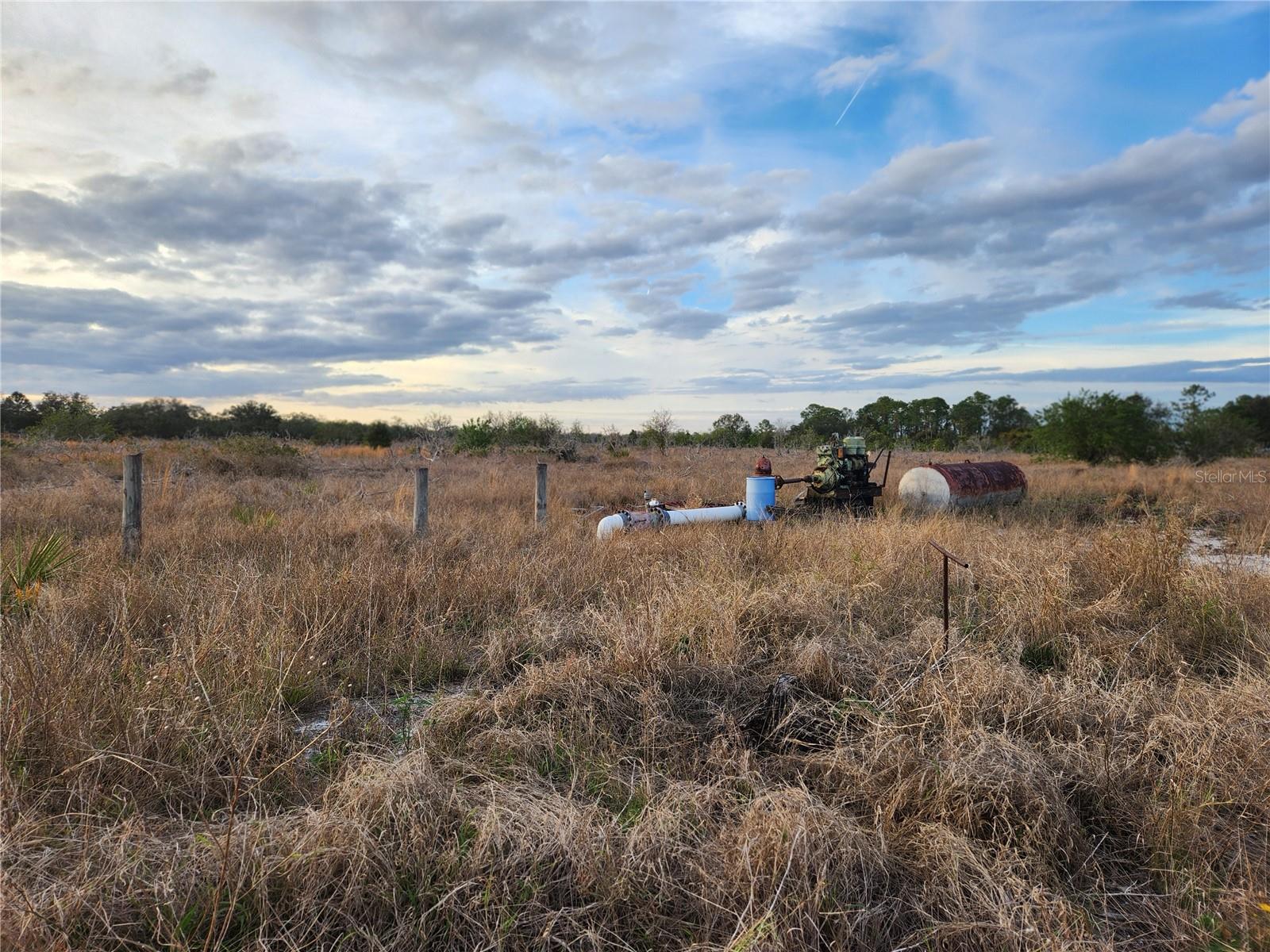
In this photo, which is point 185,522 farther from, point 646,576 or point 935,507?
point 935,507

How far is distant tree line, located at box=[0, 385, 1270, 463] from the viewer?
23017 millimetres

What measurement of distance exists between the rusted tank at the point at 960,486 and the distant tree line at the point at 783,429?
13873 mm

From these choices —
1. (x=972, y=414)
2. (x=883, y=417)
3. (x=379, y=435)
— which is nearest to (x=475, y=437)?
(x=379, y=435)

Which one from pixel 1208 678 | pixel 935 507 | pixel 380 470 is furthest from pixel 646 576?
pixel 380 470

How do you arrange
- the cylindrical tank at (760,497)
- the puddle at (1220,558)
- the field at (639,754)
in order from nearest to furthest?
1. the field at (639,754)
2. the puddle at (1220,558)
3. the cylindrical tank at (760,497)

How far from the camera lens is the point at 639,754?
130 inches

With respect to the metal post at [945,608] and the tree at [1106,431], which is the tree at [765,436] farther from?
the metal post at [945,608]

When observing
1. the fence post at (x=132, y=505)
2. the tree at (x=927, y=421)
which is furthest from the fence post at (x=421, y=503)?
the tree at (x=927, y=421)

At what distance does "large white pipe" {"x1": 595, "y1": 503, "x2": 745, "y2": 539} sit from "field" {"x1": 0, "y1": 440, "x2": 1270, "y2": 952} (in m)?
2.12

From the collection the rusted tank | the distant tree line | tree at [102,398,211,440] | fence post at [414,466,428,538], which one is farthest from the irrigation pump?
tree at [102,398,211,440]

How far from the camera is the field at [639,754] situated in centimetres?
221

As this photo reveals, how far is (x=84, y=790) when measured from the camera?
267 cm

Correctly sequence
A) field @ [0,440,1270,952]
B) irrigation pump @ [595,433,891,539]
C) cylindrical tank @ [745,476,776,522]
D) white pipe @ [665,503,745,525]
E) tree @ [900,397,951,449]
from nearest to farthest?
1. field @ [0,440,1270,952]
2. white pipe @ [665,503,745,525]
3. irrigation pump @ [595,433,891,539]
4. cylindrical tank @ [745,476,776,522]
5. tree @ [900,397,951,449]

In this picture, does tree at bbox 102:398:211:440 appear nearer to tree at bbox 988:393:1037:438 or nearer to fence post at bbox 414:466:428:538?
fence post at bbox 414:466:428:538
